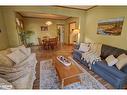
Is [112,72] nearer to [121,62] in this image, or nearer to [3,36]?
[121,62]

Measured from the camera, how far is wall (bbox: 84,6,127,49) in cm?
301

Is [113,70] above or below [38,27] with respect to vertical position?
below

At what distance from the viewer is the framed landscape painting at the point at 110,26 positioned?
3.12 m

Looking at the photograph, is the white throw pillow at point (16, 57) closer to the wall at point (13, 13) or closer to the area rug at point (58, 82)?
the area rug at point (58, 82)

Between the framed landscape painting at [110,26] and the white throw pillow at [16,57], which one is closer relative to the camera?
the white throw pillow at [16,57]

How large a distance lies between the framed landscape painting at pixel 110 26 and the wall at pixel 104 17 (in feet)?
0.42

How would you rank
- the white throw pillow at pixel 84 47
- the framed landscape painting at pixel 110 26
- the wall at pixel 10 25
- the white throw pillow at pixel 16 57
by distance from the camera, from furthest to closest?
1. the white throw pillow at pixel 84 47
2. the wall at pixel 10 25
3. the framed landscape painting at pixel 110 26
4. the white throw pillow at pixel 16 57

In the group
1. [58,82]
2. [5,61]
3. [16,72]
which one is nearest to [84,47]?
[58,82]

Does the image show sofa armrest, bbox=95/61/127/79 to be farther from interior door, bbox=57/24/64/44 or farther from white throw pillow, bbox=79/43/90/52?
interior door, bbox=57/24/64/44

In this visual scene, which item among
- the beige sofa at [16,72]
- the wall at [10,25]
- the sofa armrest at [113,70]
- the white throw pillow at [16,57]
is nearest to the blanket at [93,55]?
the sofa armrest at [113,70]

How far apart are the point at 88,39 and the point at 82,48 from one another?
1033mm

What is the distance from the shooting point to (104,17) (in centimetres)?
376

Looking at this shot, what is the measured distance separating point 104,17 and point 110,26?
51 centimetres
